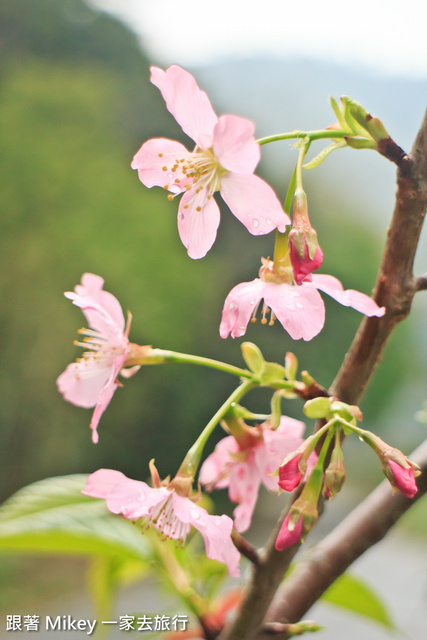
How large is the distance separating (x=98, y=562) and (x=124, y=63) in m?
4.15

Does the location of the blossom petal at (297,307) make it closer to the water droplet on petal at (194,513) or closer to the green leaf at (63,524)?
the water droplet on petal at (194,513)

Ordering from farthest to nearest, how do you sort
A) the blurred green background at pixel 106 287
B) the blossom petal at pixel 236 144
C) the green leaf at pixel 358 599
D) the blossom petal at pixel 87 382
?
the blurred green background at pixel 106 287, the green leaf at pixel 358 599, the blossom petal at pixel 87 382, the blossom petal at pixel 236 144

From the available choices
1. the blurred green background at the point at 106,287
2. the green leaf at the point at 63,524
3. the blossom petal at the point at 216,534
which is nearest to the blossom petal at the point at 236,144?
the blossom petal at the point at 216,534

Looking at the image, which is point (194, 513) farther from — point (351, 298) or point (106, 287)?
point (106, 287)

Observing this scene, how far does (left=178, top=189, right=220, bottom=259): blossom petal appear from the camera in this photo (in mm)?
183

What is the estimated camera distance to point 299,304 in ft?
0.57

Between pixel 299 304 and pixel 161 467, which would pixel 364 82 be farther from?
pixel 299 304

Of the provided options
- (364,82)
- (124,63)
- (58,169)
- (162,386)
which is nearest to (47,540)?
(162,386)

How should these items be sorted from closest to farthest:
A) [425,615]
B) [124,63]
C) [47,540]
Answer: [47,540] → [425,615] → [124,63]

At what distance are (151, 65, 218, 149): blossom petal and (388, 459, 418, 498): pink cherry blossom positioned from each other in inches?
4.5

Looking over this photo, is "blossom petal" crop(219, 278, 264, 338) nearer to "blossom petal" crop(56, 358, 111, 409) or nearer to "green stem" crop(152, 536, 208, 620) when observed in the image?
"blossom petal" crop(56, 358, 111, 409)

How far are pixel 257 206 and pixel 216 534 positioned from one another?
102mm

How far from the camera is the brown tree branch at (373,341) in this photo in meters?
0.17

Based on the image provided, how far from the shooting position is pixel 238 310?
0.57 feet
